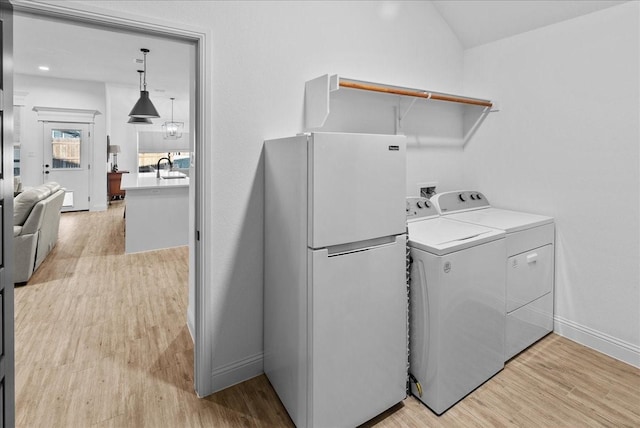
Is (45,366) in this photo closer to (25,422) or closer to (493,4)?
(25,422)

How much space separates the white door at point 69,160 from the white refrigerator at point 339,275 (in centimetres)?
769

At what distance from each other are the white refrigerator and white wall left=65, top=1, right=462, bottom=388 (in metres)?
0.21

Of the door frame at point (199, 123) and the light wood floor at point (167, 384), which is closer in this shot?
the door frame at point (199, 123)

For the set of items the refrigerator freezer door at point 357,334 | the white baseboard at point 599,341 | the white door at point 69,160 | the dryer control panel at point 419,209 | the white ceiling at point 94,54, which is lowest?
the white baseboard at point 599,341

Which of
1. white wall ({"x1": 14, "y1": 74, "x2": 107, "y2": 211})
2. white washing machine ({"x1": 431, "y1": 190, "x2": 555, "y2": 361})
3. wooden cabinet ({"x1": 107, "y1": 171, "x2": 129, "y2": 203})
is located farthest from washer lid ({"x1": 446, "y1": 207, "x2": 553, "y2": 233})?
wooden cabinet ({"x1": 107, "y1": 171, "x2": 129, "y2": 203})

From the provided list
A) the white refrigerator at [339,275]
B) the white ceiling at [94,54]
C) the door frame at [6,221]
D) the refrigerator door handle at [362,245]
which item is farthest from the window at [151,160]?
the door frame at [6,221]

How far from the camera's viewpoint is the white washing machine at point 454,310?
1842mm

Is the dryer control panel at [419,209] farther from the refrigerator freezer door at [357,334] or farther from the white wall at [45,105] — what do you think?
the white wall at [45,105]

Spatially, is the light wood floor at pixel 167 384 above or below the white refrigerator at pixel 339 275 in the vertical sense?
below

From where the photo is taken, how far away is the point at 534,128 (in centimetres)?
268

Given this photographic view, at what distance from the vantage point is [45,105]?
729 centimetres

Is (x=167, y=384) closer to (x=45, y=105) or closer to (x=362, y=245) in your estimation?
(x=362, y=245)

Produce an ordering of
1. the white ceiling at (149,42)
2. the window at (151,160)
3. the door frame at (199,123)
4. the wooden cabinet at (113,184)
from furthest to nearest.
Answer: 1. the window at (151,160)
2. the wooden cabinet at (113,184)
3. the white ceiling at (149,42)
4. the door frame at (199,123)

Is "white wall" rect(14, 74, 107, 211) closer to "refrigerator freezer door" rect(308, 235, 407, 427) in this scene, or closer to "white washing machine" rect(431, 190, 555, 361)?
"white washing machine" rect(431, 190, 555, 361)
